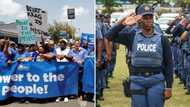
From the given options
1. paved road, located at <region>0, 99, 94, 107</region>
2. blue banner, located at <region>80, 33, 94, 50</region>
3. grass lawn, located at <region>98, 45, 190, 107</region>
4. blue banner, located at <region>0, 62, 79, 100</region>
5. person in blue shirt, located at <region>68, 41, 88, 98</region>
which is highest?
blue banner, located at <region>80, 33, 94, 50</region>

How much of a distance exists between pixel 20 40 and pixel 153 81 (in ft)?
24.3

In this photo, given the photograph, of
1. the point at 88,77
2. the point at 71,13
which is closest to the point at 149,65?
the point at 71,13

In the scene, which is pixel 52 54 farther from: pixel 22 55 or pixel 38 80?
pixel 22 55

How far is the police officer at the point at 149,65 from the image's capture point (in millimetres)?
6738

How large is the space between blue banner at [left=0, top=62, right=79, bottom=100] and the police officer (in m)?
5.87

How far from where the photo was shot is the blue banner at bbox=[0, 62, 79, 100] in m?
12.5

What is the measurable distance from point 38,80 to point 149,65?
20.1 feet

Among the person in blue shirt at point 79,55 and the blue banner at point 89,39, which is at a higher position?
the blue banner at point 89,39

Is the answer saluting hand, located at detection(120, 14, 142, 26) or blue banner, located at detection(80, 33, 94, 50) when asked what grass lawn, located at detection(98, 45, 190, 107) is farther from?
saluting hand, located at detection(120, 14, 142, 26)

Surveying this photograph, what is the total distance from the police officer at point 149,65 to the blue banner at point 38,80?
5867mm

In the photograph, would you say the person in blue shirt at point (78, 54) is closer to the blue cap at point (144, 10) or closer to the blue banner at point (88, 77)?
the blue banner at point (88, 77)

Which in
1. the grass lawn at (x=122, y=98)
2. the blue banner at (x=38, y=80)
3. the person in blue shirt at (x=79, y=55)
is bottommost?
the grass lawn at (x=122, y=98)

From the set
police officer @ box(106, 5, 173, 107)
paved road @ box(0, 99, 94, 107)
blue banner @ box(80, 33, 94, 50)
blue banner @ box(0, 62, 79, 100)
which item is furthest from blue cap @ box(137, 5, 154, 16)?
blue banner @ box(0, 62, 79, 100)

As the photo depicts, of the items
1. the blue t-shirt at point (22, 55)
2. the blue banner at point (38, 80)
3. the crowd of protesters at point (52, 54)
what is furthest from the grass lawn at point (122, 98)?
the blue t-shirt at point (22, 55)
